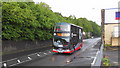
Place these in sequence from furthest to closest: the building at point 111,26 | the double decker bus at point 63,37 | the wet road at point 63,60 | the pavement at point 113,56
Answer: the building at point 111,26, the double decker bus at point 63,37, the wet road at point 63,60, the pavement at point 113,56

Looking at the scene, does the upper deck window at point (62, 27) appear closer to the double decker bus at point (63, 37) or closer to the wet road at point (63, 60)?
the double decker bus at point (63, 37)

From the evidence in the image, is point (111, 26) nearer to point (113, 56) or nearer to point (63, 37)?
point (113, 56)

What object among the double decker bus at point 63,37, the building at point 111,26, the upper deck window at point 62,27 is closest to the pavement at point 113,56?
the building at point 111,26

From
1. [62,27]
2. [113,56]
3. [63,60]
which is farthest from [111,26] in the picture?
[63,60]

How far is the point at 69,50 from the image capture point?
1738 centimetres

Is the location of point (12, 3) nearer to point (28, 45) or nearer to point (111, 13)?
point (28, 45)

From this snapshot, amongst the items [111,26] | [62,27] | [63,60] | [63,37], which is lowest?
[63,60]

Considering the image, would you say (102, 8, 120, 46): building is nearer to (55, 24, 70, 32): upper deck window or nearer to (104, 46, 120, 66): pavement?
(104, 46, 120, 66): pavement

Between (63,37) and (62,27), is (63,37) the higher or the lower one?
the lower one

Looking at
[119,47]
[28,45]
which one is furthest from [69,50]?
[119,47]

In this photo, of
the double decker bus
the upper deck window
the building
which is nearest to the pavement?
the building

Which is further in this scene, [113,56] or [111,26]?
[111,26]

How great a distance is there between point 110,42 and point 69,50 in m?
13.4

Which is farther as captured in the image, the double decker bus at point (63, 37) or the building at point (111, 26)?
the building at point (111, 26)
